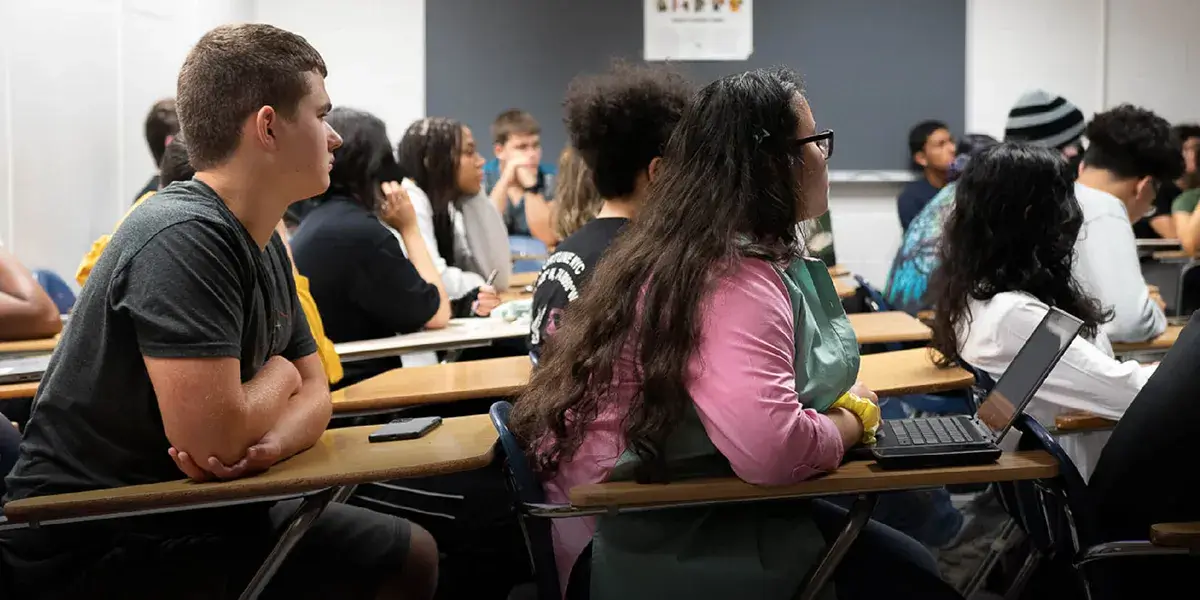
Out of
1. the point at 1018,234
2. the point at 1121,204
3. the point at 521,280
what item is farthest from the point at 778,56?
the point at 1018,234

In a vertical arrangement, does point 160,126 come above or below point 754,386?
above

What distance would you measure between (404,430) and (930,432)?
828mm

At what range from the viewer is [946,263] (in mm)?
2580

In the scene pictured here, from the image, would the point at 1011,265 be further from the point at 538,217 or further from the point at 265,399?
the point at 538,217

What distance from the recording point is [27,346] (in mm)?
2926

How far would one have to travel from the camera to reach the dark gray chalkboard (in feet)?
24.2

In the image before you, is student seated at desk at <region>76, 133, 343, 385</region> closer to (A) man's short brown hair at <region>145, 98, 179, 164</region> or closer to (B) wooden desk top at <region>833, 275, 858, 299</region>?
(A) man's short brown hair at <region>145, 98, 179, 164</region>

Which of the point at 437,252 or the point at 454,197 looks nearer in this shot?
the point at 437,252

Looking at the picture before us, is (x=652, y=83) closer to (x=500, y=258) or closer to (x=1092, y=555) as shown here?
(x=1092, y=555)

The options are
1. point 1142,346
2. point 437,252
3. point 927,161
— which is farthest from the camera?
point 927,161

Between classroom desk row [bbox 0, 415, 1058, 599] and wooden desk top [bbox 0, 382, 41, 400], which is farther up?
classroom desk row [bbox 0, 415, 1058, 599]

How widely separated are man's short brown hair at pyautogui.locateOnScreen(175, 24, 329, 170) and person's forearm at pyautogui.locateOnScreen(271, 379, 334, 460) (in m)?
0.40

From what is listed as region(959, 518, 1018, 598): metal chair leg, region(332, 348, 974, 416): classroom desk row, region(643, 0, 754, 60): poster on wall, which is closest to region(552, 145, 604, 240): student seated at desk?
region(332, 348, 974, 416): classroom desk row

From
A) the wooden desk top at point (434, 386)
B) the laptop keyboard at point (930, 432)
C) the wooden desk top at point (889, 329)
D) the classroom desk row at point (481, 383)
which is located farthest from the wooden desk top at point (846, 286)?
the laptop keyboard at point (930, 432)
